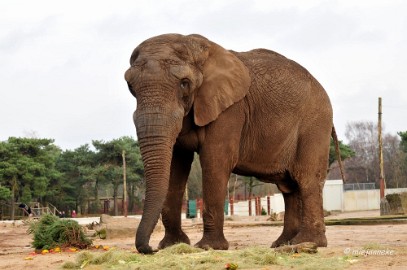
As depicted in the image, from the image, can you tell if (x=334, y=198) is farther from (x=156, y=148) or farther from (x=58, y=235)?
(x=156, y=148)

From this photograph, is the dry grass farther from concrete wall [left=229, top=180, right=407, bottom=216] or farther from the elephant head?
concrete wall [left=229, top=180, right=407, bottom=216]

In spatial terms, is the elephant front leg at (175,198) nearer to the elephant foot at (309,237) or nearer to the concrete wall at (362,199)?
the elephant foot at (309,237)

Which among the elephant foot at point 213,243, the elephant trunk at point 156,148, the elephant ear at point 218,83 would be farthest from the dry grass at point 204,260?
the elephant ear at point 218,83

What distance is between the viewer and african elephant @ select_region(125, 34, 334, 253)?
9.26 m

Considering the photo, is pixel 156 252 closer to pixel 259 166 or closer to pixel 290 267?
pixel 290 267

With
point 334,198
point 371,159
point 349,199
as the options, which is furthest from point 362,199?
point 371,159

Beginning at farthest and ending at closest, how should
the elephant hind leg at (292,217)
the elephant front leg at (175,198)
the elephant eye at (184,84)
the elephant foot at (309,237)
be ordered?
the elephant hind leg at (292,217) → the elephant foot at (309,237) → the elephant front leg at (175,198) → the elephant eye at (184,84)

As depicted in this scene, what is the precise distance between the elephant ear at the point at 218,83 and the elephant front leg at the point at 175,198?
0.87 metres

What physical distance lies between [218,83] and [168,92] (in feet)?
3.88

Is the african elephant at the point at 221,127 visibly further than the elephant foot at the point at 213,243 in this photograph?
No

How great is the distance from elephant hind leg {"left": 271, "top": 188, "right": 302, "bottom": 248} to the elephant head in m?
2.25

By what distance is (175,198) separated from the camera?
34.6 ft

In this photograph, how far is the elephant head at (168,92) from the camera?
905cm

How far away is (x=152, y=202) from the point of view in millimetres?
8812
